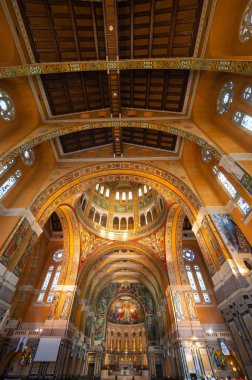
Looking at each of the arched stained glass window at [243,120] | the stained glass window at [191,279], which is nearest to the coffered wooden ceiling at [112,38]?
the arched stained glass window at [243,120]

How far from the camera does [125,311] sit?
3166 cm

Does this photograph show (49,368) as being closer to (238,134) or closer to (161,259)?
(161,259)

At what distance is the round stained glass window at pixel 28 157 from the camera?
12287 mm

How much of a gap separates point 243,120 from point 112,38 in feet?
22.3

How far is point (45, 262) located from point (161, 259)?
12029 millimetres

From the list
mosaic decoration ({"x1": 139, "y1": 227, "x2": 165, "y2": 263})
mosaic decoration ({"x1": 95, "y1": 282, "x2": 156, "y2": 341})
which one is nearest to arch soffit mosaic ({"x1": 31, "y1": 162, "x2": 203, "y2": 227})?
mosaic decoration ({"x1": 139, "y1": 227, "x2": 165, "y2": 263})

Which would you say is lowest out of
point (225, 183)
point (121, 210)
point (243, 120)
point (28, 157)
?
point (225, 183)

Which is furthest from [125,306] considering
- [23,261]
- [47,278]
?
[23,261]

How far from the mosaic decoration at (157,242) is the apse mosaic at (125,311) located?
49.5 feet

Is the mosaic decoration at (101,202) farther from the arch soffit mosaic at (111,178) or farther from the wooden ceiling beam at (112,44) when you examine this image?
the wooden ceiling beam at (112,44)

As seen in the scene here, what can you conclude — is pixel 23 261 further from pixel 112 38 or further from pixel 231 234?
pixel 112 38

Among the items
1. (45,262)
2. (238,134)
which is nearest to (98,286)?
(45,262)

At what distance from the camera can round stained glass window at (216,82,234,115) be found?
9.52 metres

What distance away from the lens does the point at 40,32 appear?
8023mm
